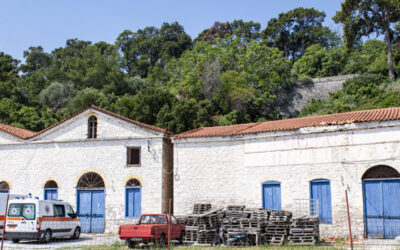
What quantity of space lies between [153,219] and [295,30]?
72865 mm

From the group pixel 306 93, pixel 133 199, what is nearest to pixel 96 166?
pixel 133 199

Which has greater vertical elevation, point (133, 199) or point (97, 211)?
point (133, 199)

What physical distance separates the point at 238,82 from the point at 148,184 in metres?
31.0

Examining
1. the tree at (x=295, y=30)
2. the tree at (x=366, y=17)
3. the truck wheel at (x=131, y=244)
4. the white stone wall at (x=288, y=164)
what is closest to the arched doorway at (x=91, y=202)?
the white stone wall at (x=288, y=164)

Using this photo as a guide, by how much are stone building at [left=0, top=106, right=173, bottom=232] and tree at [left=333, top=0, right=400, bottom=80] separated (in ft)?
95.4

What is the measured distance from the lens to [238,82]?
2031 inches

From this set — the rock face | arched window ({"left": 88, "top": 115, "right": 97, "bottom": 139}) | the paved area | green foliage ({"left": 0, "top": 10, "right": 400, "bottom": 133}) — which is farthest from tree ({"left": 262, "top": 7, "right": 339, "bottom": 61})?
the paved area

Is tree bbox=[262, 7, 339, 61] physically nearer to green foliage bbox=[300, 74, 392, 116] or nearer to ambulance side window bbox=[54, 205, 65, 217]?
green foliage bbox=[300, 74, 392, 116]

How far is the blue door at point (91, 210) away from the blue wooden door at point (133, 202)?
4.78 feet

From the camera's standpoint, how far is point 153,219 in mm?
17141

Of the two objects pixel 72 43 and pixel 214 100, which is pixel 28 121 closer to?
pixel 214 100

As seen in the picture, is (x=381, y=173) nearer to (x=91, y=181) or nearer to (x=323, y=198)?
(x=323, y=198)

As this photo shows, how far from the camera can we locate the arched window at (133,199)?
22.6 meters

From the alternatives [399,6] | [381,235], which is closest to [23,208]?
[381,235]
